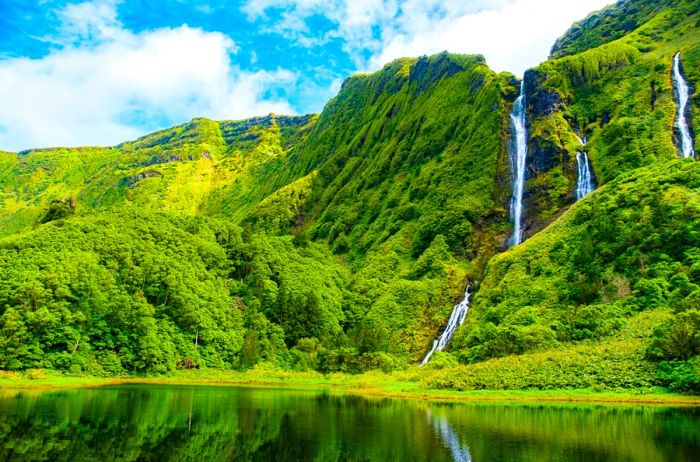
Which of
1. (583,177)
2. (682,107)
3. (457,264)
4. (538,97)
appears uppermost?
(538,97)

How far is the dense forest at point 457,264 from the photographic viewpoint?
2557 inches

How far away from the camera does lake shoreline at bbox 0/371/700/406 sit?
46.7m

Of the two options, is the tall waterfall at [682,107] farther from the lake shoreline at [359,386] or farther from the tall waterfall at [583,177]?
the lake shoreline at [359,386]

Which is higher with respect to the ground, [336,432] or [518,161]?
[518,161]

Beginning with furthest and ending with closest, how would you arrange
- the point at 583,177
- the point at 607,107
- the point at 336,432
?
the point at 607,107
the point at 583,177
the point at 336,432

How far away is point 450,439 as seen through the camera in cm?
2903

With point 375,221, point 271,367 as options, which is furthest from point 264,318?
point 375,221

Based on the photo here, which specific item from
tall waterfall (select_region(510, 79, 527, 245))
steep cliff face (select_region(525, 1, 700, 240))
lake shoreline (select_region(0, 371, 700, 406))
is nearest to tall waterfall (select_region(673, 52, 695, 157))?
steep cliff face (select_region(525, 1, 700, 240))

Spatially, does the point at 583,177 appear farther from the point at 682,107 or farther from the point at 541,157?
the point at 682,107

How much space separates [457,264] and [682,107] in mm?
55153

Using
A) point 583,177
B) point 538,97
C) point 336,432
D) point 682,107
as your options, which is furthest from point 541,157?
→ point 336,432

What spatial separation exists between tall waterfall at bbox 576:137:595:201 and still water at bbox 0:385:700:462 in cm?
7861

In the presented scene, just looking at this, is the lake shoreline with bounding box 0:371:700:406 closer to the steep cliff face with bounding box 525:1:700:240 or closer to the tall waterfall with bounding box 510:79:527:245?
the tall waterfall with bounding box 510:79:527:245

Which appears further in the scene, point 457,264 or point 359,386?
point 457,264
